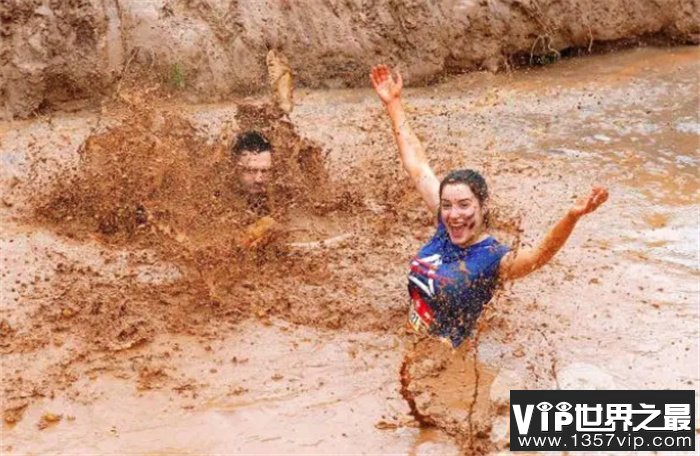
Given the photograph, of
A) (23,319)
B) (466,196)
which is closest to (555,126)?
(466,196)

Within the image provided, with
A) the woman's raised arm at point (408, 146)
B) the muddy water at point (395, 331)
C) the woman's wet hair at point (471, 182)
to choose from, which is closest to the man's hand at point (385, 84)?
the woman's raised arm at point (408, 146)

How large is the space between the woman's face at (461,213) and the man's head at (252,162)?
1.68 metres

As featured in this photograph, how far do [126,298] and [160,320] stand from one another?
0.86 feet

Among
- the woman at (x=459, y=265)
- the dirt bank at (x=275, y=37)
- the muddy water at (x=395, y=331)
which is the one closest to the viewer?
the muddy water at (x=395, y=331)

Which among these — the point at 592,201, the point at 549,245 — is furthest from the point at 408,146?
the point at 592,201

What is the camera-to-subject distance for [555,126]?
23.3 ft

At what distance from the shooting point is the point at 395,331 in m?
4.45

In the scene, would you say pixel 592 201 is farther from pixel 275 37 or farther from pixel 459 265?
pixel 275 37

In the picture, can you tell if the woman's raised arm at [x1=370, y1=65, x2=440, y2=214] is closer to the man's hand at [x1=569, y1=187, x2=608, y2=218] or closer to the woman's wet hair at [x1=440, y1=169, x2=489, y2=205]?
the woman's wet hair at [x1=440, y1=169, x2=489, y2=205]

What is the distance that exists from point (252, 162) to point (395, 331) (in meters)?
1.53

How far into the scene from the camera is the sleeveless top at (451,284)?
13.1 ft

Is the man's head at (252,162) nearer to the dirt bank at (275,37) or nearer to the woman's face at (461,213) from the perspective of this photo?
the woman's face at (461,213)

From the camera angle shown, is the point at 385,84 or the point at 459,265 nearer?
the point at 459,265

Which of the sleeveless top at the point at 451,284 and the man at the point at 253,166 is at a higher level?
the man at the point at 253,166
